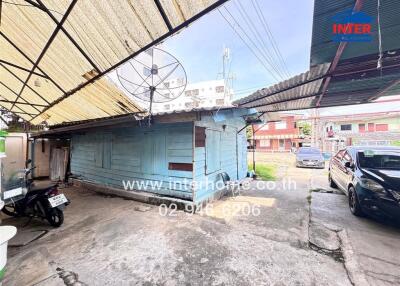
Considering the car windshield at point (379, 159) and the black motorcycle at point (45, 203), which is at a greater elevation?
the car windshield at point (379, 159)

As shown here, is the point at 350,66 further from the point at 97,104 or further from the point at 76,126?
the point at 76,126

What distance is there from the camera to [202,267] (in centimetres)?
258

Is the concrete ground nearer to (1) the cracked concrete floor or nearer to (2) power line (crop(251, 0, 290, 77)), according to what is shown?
(1) the cracked concrete floor

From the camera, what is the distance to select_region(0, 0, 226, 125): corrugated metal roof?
2281 mm

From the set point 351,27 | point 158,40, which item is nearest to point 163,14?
point 158,40

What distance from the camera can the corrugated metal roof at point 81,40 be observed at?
228 centimetres

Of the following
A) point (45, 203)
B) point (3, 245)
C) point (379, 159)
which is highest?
point (379, 159)

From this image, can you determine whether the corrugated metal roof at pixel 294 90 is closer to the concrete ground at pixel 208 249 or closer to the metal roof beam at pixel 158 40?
the metal roof beam at pixel 158 40

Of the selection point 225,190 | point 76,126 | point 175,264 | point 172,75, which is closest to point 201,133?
point 172,75

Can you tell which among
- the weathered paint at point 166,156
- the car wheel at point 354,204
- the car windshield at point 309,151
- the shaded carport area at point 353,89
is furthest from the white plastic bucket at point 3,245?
the car windshield at point 309,151

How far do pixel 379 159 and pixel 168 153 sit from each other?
5.32 meters

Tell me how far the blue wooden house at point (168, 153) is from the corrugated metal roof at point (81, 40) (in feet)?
3.40

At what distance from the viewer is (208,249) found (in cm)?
301

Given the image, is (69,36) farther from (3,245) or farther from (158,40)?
(3,245)
